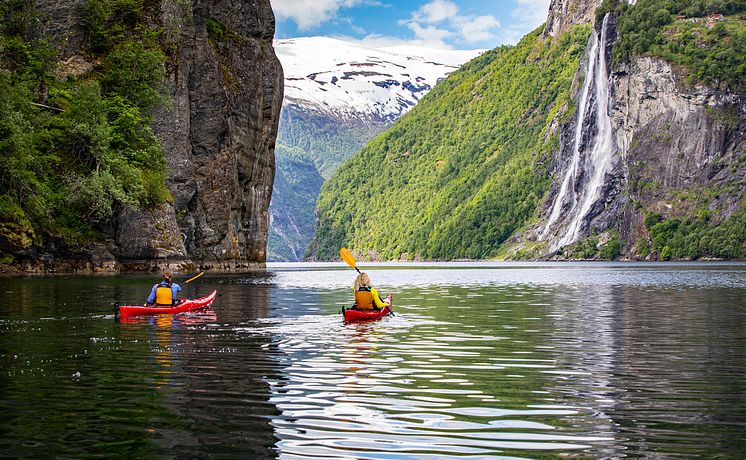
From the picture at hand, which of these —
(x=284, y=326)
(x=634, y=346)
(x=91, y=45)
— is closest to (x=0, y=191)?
(x=91, y=45)

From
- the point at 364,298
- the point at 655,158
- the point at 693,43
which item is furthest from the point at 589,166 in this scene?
the point at 364,298

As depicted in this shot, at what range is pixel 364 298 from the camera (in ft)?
105

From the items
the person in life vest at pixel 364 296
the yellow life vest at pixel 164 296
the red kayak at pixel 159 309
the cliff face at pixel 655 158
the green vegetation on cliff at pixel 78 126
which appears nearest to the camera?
the red kayak at pixel 159 309

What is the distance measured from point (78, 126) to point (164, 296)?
139 feet

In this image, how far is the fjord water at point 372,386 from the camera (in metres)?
12.2

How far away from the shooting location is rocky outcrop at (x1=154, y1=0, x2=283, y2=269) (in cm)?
8812

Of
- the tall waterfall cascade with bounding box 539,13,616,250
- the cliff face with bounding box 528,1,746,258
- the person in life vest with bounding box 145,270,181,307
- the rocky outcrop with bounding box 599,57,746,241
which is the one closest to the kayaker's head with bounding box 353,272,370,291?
the person in life vest with bounding box 145,270,181,307

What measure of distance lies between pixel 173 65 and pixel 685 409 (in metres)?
80.0

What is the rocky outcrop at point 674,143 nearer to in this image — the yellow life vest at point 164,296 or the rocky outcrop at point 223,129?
the rocky outcrop at point 223,129

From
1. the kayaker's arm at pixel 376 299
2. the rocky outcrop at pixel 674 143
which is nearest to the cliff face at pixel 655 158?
the rocky outcrop at pixel 674 143

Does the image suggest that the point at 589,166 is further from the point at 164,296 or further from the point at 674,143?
the point at 164,296

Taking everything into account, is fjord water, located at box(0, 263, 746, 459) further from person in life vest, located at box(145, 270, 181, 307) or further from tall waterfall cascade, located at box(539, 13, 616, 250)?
tall waterfall cascade, located at box(539, 13, 616, 250)

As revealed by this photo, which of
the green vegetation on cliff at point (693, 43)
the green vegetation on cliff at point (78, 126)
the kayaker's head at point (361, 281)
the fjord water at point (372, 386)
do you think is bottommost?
the fjord water at point (372, 386)

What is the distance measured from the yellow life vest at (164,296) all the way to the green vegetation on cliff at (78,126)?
35.5 m
